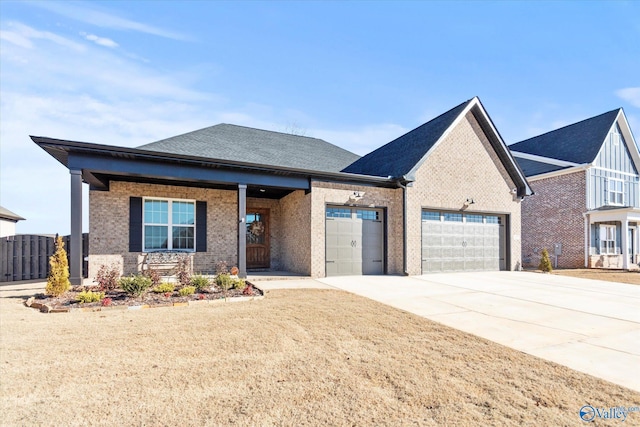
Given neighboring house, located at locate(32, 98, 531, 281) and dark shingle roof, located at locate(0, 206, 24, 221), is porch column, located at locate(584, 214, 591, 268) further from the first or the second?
dark shingle roof, located at locate(0, 206, 24, 221)

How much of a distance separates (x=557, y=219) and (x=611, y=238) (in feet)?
12.8

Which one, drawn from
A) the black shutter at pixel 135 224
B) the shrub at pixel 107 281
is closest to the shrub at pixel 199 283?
the shrub at pixel 107 281

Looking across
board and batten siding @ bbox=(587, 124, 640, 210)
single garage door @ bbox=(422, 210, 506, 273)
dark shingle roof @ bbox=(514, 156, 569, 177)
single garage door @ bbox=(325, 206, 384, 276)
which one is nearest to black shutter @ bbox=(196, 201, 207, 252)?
single garage door @ bbox=(325, 206, 384, 276)

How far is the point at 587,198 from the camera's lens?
58.9ft

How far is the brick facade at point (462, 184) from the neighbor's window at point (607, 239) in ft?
28.3

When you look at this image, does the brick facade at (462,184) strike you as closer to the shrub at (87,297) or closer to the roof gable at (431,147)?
the roof gable at (431,147)

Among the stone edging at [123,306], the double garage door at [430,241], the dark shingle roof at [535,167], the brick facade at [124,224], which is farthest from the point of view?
the dark shingle roof at [535,167]

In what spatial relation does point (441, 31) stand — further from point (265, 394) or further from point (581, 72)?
point (265, 394)

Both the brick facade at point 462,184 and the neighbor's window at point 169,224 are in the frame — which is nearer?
the neighbor's window at point 169,224

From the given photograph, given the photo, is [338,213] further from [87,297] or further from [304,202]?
[87,297]

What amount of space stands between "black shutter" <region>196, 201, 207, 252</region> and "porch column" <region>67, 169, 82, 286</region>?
3897 mm

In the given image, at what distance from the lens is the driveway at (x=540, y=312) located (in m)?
4.04

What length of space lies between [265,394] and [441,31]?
12.3 m

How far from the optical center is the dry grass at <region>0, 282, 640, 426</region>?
2.68 m
